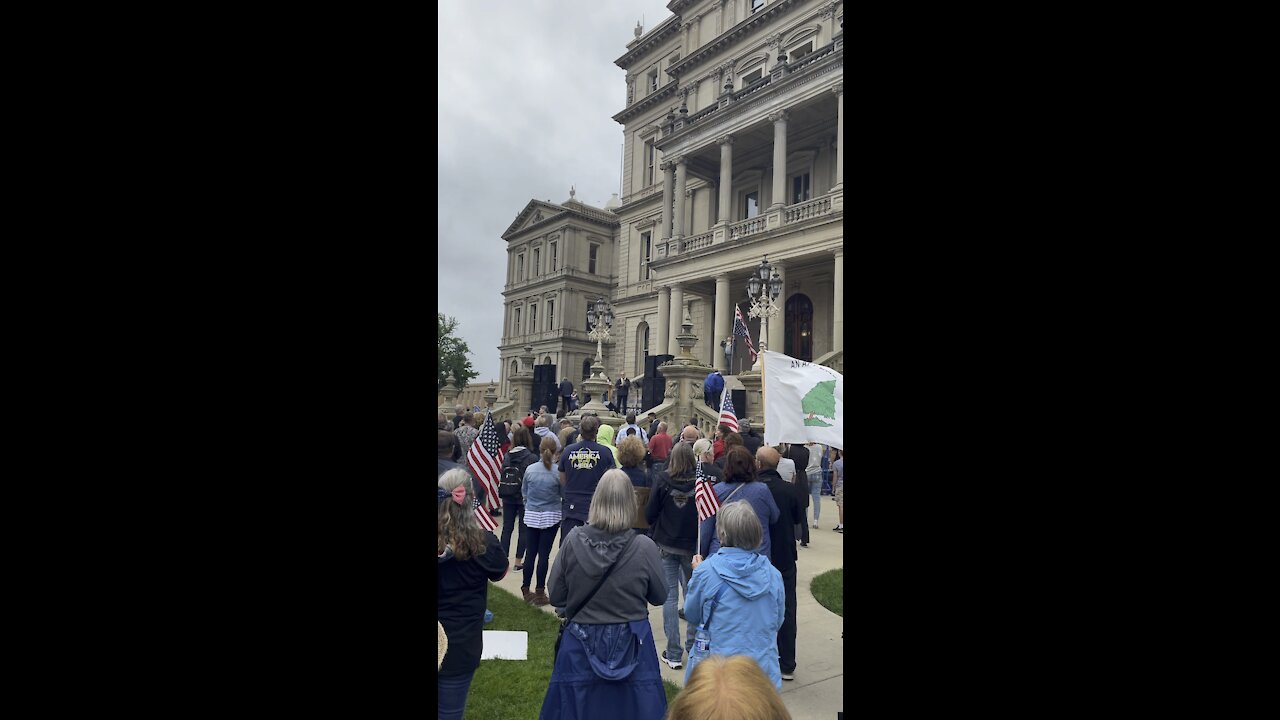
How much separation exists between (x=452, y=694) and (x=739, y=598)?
5.40 ft

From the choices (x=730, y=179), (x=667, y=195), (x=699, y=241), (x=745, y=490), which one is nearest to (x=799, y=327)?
(x=699, y=241)

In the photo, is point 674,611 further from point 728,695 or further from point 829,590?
point 728,695

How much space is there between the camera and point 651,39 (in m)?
38.3

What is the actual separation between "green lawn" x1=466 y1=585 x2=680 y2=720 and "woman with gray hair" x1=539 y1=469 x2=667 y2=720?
853 millimetres

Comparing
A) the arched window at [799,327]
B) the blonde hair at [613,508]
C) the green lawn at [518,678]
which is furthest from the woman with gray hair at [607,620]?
the arched window at [799,327]

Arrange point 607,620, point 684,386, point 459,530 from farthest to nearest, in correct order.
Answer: point 684,386, point 607,620, point 459,530

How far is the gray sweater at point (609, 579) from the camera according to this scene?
3604 mm

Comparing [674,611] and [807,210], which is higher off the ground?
[807,210]

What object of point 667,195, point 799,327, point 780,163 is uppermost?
point 667,195

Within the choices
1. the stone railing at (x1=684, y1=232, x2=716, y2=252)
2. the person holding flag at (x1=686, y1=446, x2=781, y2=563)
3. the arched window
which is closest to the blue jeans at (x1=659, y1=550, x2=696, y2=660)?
the person holding flag at (x1=686, y1=446, x2=781, y2=563)

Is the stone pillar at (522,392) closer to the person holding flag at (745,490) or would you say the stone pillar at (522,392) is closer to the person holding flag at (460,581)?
the person holding flag at (745,490)
